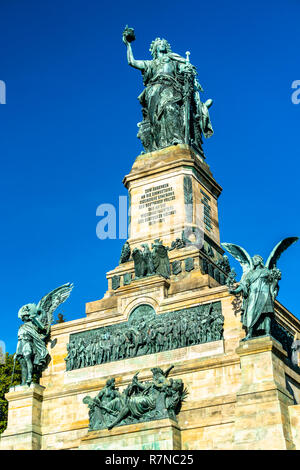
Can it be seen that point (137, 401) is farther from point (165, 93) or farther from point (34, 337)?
point (165, 93)

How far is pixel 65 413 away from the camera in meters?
29.7

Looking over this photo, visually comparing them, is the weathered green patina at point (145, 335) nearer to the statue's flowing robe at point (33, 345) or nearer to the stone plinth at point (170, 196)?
the statue's flowing robe at point (33, 345)

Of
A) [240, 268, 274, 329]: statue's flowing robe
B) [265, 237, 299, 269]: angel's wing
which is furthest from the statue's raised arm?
[240, 268, 274, 329]: statue's flowing robe

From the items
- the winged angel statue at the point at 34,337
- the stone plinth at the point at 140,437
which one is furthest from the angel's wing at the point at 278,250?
the winged angel statue at the point at 34,337

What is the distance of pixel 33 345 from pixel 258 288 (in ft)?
30.5

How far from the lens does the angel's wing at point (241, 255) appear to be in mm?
28250

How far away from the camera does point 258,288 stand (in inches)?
1069

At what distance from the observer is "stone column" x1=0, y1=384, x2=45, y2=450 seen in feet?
96.1

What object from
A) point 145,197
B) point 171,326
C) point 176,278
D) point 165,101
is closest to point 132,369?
point 171,326

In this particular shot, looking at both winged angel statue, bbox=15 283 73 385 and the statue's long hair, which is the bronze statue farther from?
the statue's long hair

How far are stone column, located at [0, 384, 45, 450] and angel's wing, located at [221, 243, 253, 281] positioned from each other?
29.0ft

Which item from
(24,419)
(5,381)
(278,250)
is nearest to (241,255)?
(278,250)

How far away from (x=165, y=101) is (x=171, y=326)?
11599mm
